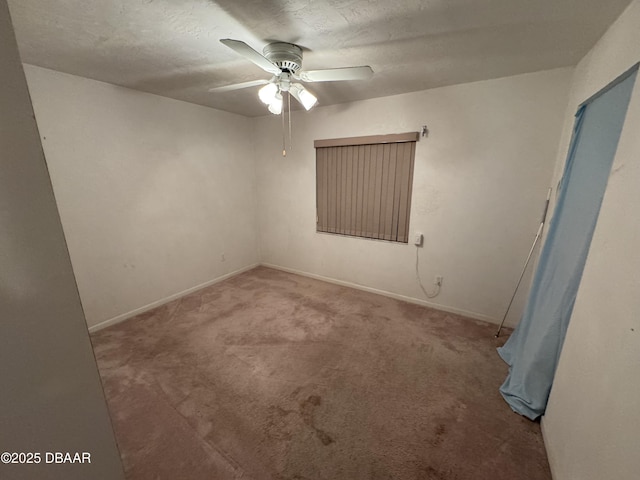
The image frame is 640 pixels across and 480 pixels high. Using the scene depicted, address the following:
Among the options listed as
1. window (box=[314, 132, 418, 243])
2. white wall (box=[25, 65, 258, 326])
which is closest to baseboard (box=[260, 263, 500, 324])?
window (box=[314, 132, 418, 243])

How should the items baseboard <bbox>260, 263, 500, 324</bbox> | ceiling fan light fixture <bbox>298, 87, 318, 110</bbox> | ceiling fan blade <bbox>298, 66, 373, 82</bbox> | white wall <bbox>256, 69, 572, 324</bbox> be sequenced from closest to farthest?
ceiling fan blade <bbox>298, 66, 373, 82</bbox> → ceiling fan light fixture <bbox>298, 87, 318, 110</bbox> → white wall <bbox>256, 69, 572, 324</bbox> → baseboard <bbox>260, 263, 500, 324</bbox>

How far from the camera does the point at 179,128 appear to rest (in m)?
2.99

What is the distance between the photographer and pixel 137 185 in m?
2.72

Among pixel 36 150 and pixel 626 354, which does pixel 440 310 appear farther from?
pixel 36 150

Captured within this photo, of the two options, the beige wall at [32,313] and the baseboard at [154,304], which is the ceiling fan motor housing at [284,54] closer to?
the beige wall at [32,313]

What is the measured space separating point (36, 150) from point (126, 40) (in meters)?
1.76

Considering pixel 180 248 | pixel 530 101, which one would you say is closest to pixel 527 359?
pixel 530 101

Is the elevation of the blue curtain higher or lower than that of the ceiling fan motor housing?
lower

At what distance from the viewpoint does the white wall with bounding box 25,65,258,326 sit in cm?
223

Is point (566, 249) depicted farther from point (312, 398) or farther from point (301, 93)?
point (301, 93)

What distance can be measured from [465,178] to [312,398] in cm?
249

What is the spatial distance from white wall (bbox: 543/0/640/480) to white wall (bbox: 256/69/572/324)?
A: 2.72 feet

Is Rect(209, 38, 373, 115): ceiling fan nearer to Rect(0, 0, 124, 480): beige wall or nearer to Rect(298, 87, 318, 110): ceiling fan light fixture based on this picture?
Rect(298, 87, 318, 110): ceiling fan light fixture

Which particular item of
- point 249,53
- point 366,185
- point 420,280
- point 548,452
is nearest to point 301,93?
point 249,53
